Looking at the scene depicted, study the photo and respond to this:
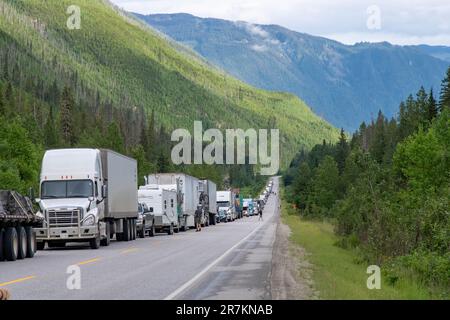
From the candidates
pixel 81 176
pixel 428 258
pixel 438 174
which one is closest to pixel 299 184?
pixel 438 174

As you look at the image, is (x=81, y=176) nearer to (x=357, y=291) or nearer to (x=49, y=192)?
(x=49, y=192)

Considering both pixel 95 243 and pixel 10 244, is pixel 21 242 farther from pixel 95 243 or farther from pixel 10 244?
pixel 95 243

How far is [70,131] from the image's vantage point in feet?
483

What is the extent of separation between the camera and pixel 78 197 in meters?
34.7

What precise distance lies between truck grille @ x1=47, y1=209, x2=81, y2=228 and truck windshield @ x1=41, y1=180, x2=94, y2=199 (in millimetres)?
1305

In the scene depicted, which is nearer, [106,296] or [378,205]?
[106,296]

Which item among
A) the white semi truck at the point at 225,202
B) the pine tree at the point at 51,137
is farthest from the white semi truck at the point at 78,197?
the pine tree at the point at 51,137

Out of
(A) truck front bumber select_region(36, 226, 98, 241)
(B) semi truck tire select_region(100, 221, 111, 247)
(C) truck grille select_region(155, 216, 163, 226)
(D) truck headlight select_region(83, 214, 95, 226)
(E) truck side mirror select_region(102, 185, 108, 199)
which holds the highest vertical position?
(E) truck side mirror select_region(102, 185, 108, 199)

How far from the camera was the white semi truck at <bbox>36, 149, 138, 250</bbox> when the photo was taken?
33.4 metres

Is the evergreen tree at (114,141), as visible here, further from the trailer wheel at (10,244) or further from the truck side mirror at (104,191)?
the trailer wheel at (10,244)

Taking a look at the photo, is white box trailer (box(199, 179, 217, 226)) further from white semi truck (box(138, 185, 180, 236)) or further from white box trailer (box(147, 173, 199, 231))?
white semi truck (box(138, 185, 180, 236))

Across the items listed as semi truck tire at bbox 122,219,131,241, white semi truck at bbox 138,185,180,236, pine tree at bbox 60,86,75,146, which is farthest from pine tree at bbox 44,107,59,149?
semi truck tire at bbox 122,219,131,241
